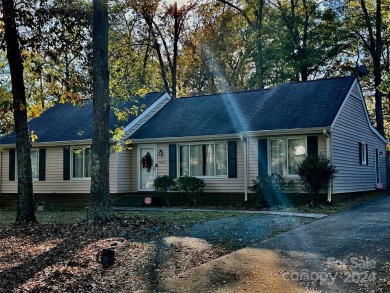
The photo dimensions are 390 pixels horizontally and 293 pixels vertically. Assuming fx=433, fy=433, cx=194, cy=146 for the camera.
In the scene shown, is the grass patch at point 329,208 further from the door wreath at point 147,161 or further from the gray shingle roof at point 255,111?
the door wreath at point 147,161

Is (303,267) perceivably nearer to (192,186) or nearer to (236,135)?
(236,135)

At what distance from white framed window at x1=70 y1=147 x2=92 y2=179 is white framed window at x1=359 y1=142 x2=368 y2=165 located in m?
11.5

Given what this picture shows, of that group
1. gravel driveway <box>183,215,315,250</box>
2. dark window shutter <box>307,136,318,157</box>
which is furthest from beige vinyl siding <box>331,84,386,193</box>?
gravel driveway <box>183,215,315,250</box>

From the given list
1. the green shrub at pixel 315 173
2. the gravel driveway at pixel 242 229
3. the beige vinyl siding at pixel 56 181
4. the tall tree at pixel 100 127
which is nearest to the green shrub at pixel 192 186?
the green shrub at pixel 315 173

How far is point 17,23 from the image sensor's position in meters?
11.3

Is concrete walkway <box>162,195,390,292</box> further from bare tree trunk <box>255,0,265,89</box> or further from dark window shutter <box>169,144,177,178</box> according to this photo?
bare tree trunk <box>255,0,265,89</box>

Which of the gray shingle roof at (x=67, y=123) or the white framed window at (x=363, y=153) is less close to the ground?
the gray shingle roof at (x=67, y=123)

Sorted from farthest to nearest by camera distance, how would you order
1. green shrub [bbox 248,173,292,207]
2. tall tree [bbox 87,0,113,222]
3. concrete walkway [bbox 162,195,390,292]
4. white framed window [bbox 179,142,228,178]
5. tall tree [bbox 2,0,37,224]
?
white framed window [bbox 179,142,228,178]
green shrub [bbox 248,173,292,207]
tall tree [bbox 2,0,37,224]
tall tree [bbox 87,0,113,222]
concrete walkway [bbox 162,195,390,292]

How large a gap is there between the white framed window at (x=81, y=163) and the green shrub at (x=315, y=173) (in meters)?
8.83

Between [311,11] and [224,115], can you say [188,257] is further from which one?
[311,11]

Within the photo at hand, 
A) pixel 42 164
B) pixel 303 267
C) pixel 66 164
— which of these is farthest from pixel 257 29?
pixel 303 267

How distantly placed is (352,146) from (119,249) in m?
12.6

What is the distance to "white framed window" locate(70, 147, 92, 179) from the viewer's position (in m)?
18.0

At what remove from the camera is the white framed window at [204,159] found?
1620 cm
